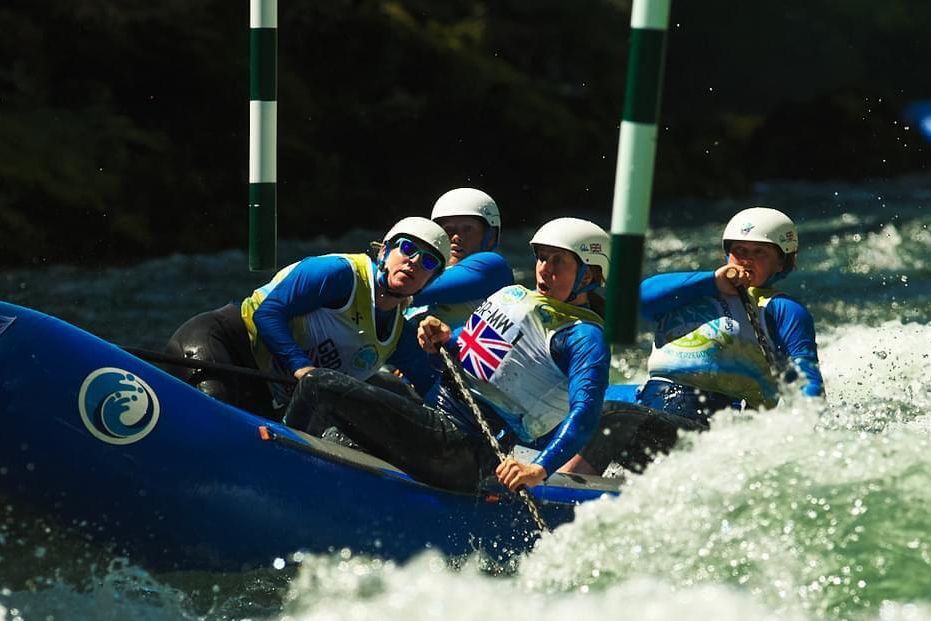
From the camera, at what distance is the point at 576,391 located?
5.04 m

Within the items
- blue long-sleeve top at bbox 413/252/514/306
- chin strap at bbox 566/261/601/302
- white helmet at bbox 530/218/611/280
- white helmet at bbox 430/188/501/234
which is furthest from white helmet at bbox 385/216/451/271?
white helmet at bbox 430/188/501/234

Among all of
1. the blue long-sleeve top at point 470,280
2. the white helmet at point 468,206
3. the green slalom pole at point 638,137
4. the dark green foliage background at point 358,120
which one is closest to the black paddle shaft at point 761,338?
the blue long-sleeve top at point 470,280

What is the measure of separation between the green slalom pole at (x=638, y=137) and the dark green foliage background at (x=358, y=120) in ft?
28.1

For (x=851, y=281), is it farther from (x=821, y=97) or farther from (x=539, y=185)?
(x=821, y=97)

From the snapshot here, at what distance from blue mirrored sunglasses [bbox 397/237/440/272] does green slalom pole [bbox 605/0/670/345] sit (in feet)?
3.70

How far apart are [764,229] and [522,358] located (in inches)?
47.2

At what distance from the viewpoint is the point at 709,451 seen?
5348 mm

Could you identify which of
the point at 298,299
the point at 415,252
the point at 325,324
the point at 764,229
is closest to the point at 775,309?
the point at 764,229

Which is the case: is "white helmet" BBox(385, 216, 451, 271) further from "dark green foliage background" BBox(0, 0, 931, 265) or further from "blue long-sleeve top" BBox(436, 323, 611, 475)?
"dark green foliage background" BBox(0, 0, 931, 265)

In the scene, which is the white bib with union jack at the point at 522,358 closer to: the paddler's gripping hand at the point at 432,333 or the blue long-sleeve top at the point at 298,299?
the paddler's gripping hand at the point at 432,333

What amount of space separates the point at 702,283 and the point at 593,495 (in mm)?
994

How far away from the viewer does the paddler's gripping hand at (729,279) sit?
18.9 feet

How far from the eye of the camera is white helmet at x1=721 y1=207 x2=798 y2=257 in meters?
5.75

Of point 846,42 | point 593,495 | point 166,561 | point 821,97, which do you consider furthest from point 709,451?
point 846,42
